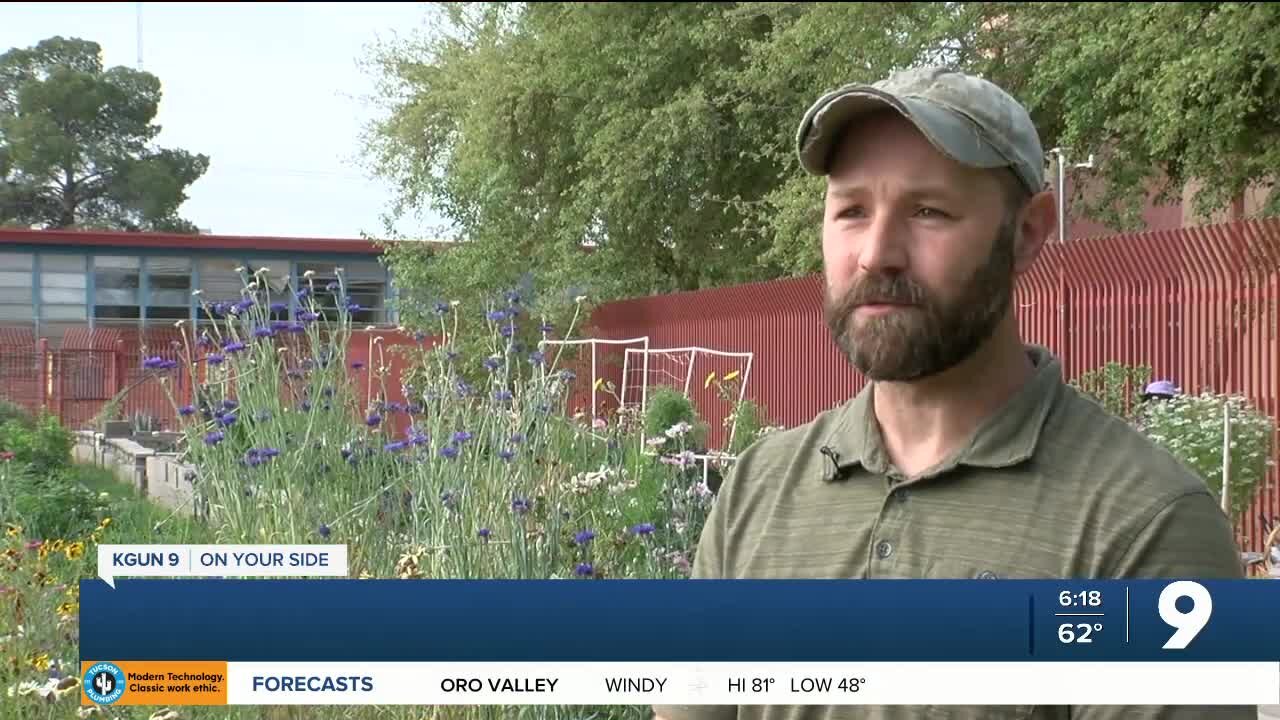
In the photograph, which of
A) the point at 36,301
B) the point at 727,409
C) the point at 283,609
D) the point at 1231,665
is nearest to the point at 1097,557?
the point at 1231,665

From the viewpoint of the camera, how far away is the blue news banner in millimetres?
1763

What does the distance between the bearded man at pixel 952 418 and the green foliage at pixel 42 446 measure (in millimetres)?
11355

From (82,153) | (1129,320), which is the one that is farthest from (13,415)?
(82,153)

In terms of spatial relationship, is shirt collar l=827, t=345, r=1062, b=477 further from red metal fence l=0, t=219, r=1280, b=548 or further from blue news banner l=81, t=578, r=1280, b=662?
red metal fence l=0, t=219, r=1280, b=548

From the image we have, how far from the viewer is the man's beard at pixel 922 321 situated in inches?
63.1

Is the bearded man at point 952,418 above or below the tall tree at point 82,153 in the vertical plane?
below

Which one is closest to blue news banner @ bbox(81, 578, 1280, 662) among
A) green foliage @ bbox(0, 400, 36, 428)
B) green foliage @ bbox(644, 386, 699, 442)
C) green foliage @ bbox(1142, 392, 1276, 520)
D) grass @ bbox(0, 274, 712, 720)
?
grass @ bbox(0, 274, 712, 720)

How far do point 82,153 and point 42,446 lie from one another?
3381cm

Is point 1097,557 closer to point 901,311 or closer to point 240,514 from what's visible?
point 901,311

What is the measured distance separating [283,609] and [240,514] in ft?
9.05

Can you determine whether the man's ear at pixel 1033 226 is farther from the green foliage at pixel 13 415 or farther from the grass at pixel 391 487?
the green foliage at pixel 13 415

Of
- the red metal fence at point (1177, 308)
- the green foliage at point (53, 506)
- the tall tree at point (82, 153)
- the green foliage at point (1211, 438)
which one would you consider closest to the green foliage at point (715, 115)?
the red metal fence at point (1177, 308)

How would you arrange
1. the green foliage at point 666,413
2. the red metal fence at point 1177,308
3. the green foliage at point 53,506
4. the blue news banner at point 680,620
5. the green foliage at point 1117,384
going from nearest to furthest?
the blue news banner at point 680,620 < the green foliage at point 53,506 < the red metal fence at point 1177,308 < the green foliage at point 1117,384 < the green foliage at point 666,413

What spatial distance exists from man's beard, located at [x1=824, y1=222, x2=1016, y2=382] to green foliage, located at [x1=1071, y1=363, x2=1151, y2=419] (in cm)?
852
